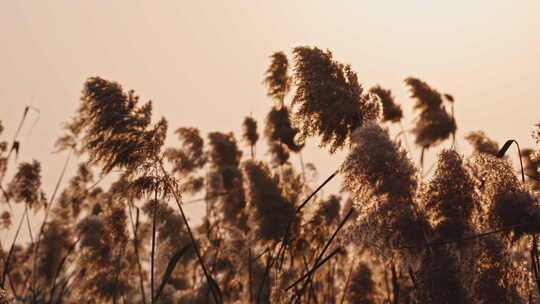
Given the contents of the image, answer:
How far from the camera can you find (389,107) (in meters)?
5.71

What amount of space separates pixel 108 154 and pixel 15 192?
2788 mm

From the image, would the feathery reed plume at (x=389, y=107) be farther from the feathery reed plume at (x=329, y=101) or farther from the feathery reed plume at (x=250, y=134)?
the feathery reed plume at (x=329, y=101)

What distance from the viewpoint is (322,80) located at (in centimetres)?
302

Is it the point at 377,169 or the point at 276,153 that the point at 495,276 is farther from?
the point at 276,153

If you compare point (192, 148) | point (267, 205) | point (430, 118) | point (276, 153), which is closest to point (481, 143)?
point (430, 118)

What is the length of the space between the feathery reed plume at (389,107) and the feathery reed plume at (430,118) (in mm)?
250

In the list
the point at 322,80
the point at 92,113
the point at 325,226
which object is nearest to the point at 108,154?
the point at 92,113

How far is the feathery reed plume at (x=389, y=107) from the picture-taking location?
18.3ft

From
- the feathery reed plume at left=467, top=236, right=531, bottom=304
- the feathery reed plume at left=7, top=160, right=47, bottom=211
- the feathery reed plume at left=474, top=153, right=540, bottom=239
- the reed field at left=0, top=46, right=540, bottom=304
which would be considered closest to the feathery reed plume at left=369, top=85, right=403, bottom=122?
the reed field at left=0, top=46, right=540, bottom=304

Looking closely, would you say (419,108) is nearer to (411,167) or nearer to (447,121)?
(447,121)

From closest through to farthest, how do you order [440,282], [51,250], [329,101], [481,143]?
1. [440,282]
2. [329,101]
3. [481,143]
4. [51,250]

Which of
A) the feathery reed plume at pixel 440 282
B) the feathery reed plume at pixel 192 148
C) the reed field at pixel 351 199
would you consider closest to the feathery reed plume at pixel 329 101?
Result: the reed field at pixel 351 199

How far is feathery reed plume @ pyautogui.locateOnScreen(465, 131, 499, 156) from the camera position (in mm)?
4034

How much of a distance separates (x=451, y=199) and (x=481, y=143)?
5.99ft
